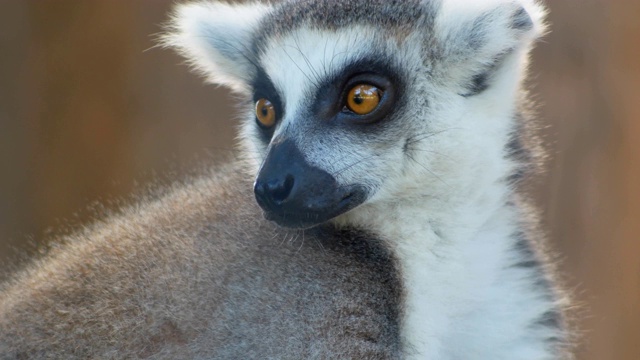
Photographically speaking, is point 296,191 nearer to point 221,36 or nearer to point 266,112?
point 266,112

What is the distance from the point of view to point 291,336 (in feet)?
7.64

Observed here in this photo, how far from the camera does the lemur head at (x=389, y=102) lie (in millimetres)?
2521

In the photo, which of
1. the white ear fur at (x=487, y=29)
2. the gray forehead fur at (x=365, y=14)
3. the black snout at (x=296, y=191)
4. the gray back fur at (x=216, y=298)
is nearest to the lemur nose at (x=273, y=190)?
the black snout at (x=296, y=191)

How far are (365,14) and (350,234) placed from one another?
659mm

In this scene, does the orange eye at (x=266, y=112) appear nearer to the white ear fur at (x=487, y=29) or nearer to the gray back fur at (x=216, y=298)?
the gray back fur at (x=216, y=298)

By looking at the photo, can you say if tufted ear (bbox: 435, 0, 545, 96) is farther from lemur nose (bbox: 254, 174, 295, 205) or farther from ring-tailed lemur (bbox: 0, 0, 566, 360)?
lemur nose (bbox: 254, 174, 295, 205)

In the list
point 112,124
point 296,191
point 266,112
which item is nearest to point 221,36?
point 266,112

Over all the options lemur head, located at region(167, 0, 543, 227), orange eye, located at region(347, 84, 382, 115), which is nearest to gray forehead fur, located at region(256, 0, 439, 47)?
lemur head, located at region(167, 0, 543, 227)

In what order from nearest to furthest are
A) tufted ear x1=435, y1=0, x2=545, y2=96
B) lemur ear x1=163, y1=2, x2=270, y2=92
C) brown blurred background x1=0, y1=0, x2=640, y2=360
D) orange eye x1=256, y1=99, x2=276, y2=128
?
1. tufted ear x1=435, y1=0, x2=545, y2=96
2. orange eye x1=256, y1=99, x2=276, y2=128
3. lemur ear x1=163, y1=2, x2=270, y2=92
4. brown blurred background x1=0, y1=0, x2=640, y2=360

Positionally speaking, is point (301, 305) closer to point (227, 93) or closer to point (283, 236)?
point (283, 236)

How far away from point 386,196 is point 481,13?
2.02ft

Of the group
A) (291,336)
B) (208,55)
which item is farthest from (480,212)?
(208,55)

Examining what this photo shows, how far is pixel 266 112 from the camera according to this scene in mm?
2818

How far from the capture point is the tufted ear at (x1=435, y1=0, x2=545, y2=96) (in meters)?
2.63
